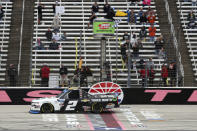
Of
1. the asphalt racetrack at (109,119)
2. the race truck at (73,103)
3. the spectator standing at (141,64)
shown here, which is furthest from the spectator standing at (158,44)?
the race truck at (73,103)

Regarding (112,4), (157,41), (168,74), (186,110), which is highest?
(112,4)

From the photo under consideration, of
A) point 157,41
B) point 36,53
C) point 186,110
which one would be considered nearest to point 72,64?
point 36,53

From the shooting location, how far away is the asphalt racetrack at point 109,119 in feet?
53.2

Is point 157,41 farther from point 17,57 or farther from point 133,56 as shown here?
point 17,57

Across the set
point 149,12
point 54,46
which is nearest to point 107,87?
point 54,46

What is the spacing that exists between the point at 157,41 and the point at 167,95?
156 inches

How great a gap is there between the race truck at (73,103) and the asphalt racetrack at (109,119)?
0.39 meters

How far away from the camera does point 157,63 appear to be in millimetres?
27969

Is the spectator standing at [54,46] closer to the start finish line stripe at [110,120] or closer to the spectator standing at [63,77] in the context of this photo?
the spectator standing at [63,77]

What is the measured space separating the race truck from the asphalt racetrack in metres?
0.39

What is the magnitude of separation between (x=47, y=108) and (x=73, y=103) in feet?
3.77

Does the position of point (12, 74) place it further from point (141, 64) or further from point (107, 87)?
point (141, 64)

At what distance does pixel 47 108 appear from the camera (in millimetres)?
20125

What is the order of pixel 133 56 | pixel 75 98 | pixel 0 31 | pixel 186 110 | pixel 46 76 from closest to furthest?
pixel 75 98
pixel 186 110
pixel 46 76
pixel 133 56
pixel 0 31
